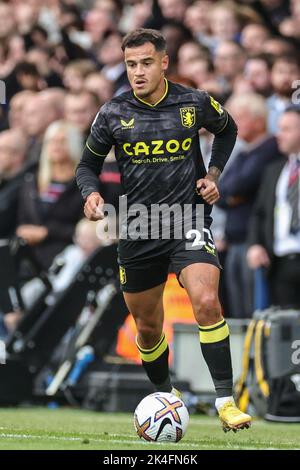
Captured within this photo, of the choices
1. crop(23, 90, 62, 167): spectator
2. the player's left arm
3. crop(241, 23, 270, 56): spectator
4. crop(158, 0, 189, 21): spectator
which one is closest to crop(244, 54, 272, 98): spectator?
crop(241, 23, 270, 56): spectator

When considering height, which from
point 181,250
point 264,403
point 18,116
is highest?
point 181,250

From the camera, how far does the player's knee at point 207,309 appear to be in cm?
836

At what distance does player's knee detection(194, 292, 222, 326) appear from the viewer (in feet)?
27.4

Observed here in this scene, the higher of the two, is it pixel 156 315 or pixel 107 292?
pixel 156 315

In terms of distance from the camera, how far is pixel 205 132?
13.5 metres

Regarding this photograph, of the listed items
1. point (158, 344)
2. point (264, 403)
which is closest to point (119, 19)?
point (264, 403)

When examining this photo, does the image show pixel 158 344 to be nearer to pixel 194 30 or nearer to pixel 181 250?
pixel 181 250

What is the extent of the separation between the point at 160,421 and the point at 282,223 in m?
4.53

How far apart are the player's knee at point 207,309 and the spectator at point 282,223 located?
3.90 metres

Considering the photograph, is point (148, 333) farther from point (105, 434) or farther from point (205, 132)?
point (205, 132)

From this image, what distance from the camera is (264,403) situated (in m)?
11.3

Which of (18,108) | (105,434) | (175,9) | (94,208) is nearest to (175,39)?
(175,9)

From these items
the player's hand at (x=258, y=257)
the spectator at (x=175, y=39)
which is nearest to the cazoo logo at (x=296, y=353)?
the player's hand at (x=258, y=257)
